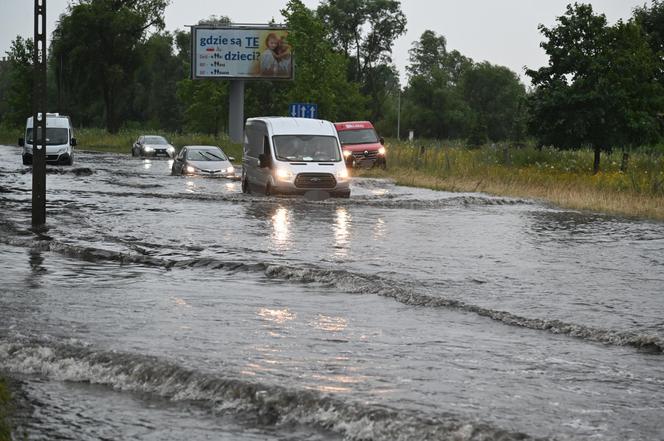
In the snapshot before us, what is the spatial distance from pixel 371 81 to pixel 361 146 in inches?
3080

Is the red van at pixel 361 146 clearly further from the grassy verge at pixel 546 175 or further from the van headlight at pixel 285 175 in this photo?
the van headlight at pixel 285 175

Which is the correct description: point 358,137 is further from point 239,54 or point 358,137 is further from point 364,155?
point 239,54

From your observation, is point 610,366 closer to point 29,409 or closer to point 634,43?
point 29,409

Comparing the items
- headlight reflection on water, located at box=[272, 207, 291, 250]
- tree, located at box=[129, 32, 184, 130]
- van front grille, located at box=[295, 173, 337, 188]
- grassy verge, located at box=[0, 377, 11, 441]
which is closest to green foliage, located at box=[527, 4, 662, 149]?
van front grille, located at box=[295, 173, 337, 188]

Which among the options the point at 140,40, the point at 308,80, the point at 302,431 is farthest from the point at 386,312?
the point at 140,40

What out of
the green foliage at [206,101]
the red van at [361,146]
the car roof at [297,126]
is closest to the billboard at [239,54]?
the green foliage at [206,101]

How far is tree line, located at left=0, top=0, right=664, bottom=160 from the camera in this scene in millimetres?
37094

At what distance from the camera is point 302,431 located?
276 inches

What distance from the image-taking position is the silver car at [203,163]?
3819cm

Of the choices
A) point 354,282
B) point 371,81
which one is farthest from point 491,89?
point 354,282

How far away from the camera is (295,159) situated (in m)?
27.5

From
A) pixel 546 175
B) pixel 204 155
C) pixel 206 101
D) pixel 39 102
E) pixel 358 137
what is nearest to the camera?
pixel 39 102

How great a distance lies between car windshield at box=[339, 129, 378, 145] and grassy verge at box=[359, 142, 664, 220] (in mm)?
1304

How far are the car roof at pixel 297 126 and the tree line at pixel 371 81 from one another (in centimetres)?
1073
